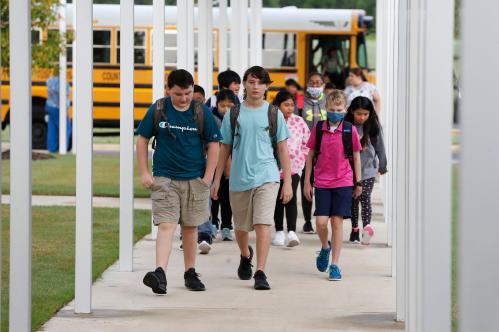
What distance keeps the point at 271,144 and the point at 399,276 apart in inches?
81.5

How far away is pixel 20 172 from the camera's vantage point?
7711 mm

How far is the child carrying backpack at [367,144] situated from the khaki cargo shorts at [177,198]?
3.39 m

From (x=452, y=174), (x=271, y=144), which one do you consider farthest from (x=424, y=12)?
(x=271, y=144)

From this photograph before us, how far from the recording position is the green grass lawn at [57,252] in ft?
32.2

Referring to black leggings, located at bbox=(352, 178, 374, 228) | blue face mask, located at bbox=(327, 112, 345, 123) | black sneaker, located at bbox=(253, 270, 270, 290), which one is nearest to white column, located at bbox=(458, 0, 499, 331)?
black sneaker, located at bbox=(253, 270, 270, 290)

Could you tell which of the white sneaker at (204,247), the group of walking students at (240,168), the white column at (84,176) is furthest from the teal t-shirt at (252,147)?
the white sneaker at (204,247)

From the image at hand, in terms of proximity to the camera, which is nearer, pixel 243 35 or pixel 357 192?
pixel 357 192

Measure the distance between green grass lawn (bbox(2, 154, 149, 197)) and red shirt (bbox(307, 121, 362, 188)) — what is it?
8591 millimetres

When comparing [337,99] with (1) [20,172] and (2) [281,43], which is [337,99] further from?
(2) [281,43]

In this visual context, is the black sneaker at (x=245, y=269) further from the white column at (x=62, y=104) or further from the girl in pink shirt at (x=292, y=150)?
the white column at (x=62, y=104)

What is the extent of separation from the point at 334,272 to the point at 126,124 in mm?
2038

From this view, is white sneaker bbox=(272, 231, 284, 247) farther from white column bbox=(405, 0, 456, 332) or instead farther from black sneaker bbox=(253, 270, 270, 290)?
white column bbox=(405, 0, 456, 332)

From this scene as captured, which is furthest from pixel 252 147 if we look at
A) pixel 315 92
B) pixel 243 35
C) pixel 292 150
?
pixel 243 35

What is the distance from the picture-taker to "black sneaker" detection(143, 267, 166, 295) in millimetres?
9984
